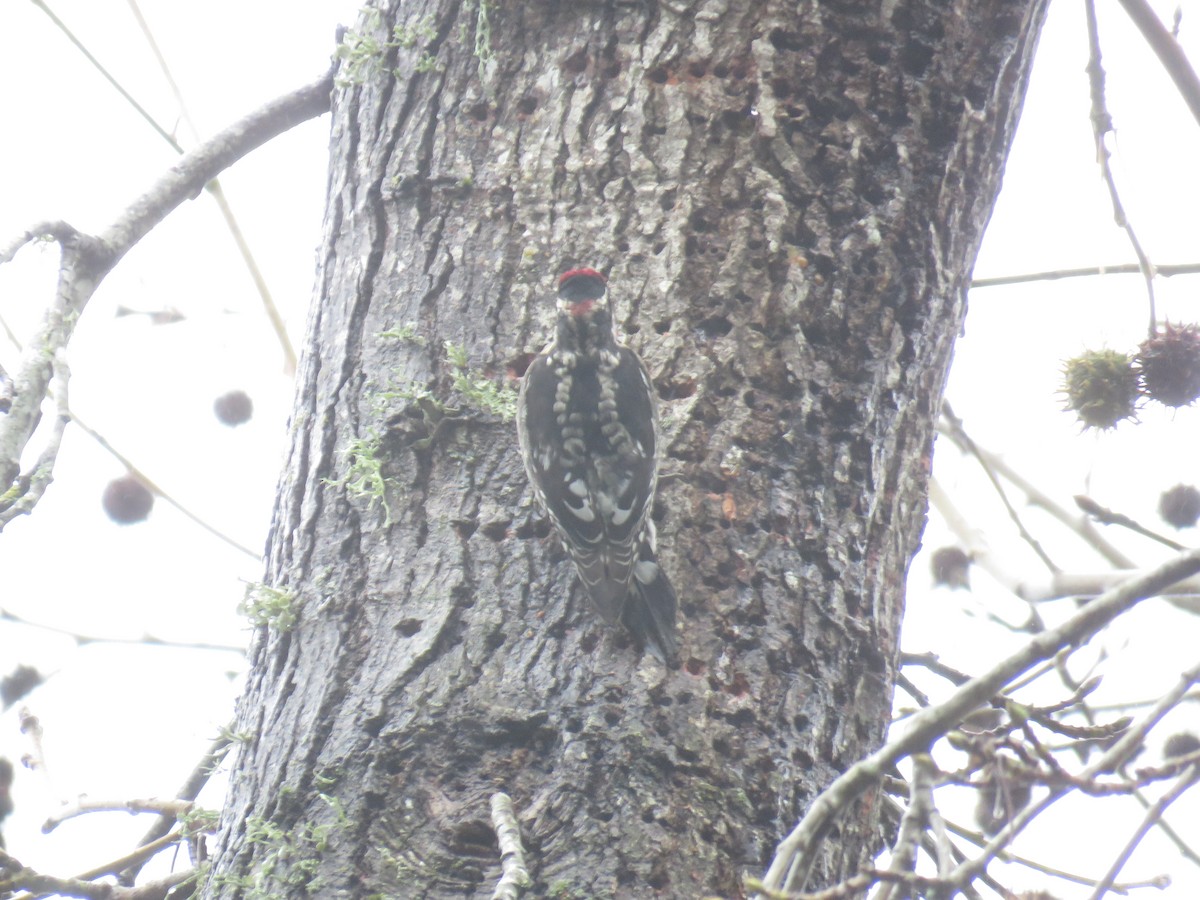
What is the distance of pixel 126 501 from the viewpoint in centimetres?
505

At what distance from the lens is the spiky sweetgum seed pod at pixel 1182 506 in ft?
14.0

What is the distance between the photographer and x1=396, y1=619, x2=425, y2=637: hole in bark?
2.33 metres

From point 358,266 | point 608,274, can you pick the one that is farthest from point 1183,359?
point 358,266

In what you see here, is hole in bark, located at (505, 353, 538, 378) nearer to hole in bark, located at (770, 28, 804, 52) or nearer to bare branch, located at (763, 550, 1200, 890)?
hole in bark, located at (770, 28, 804, 52)

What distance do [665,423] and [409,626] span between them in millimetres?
659

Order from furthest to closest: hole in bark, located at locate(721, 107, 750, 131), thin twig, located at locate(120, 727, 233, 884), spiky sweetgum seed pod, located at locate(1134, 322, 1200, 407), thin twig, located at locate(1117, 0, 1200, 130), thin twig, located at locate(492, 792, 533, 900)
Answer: spiky sweetgum seed pod, located at locate(1134, 322, 1200, 407) → thin twig, located at locate(1117, 0, 1200, 130) → thin twig, located at locate(120, 727, 233, 884) → hole in bark, located at locate(721, 107, 750, 131) → thin twig, located at locate(492, 792, 533, 900)

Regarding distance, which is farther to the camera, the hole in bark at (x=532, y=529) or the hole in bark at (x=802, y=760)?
the hole in bark at (x=532, y=529)

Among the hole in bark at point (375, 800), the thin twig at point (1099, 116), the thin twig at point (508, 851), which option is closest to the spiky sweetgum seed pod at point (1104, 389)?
the thin twig at point (1099, 116)

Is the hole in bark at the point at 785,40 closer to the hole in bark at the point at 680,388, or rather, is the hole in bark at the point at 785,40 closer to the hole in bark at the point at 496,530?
the hole in bark at the point at 680,388

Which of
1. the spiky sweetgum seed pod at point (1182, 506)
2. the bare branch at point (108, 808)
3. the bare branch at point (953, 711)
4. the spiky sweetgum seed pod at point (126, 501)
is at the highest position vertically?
the spiky sweetgum seed pod at point (1182, 506)

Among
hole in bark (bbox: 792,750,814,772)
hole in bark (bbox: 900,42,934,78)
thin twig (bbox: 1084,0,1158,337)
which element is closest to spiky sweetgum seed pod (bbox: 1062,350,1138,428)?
thin twig (bbox: 1084,0,1158,337)

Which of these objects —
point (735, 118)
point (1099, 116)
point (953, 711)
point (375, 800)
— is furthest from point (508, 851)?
point (1099, 116)

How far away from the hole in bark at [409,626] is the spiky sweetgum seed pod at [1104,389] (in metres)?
2.38

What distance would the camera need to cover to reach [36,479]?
2.21 meters
